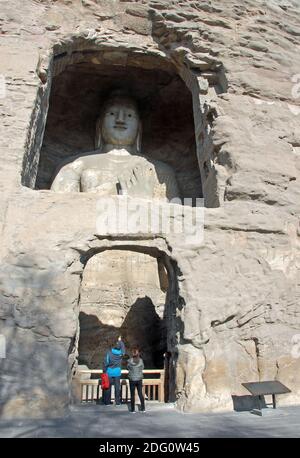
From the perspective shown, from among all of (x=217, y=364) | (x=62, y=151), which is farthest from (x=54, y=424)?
(x=62, y=151)

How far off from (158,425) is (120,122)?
7525 millimetres

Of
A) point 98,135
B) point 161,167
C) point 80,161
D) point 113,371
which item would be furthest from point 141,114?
point 113,371

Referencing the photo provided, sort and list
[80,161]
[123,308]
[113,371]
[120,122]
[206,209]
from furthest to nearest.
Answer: [120,122] → [80,161] → [123,308] → [206,209] → [113,371]

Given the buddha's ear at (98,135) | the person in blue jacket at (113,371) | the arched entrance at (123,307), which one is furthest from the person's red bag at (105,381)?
the buddha's ear at (98,135)

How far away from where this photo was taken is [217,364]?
501 centimetres

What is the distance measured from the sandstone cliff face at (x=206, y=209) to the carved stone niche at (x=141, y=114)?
2465mm

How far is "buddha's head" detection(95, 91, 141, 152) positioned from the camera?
1016 cm

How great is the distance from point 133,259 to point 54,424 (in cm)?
454

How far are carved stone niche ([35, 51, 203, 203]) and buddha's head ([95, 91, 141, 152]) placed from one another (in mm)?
303

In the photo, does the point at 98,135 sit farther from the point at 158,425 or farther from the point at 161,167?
the point at 158,425

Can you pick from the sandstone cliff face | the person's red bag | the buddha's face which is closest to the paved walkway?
the sandstone cliff face

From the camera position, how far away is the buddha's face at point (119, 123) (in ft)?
33.3

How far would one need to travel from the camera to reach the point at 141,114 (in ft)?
35.8

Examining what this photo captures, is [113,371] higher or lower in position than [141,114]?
lower
